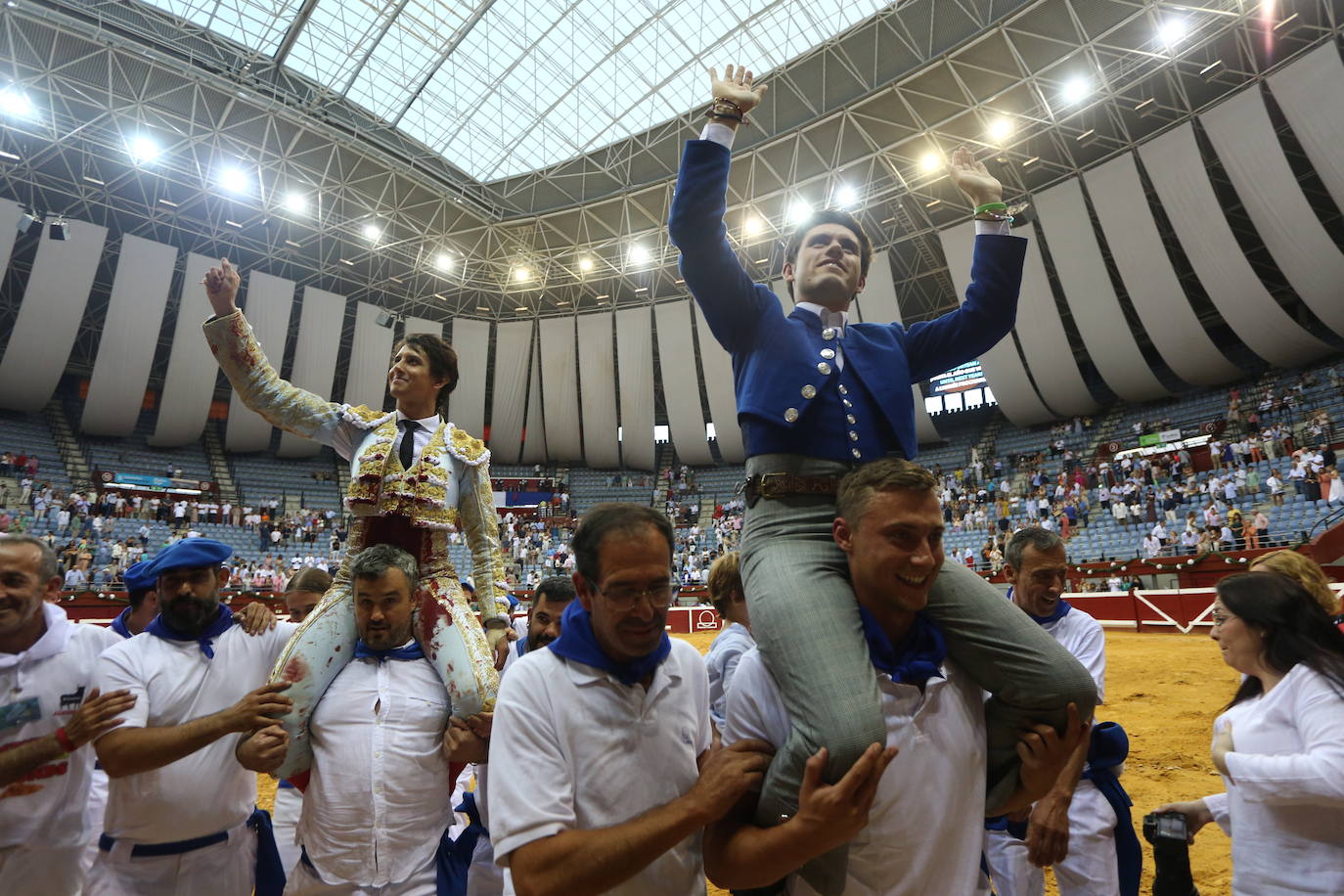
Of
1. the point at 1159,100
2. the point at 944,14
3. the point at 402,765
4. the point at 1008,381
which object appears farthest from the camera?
the point at 1008,381

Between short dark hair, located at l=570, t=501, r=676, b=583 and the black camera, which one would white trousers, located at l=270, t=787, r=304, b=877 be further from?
the black camera

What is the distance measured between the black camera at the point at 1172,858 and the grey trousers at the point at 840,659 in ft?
1.64

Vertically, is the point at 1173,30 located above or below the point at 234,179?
above

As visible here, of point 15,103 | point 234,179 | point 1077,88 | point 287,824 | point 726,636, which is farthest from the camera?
point 234,179

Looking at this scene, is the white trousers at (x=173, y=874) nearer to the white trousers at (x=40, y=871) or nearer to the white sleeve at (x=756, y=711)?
the white trousers at (x=40, y=871)

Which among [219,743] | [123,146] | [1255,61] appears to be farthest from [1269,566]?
[123,146]

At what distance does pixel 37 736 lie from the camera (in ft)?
8.00

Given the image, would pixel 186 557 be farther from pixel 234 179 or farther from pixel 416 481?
pixel 234 179

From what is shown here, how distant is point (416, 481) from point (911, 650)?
1.87 meters

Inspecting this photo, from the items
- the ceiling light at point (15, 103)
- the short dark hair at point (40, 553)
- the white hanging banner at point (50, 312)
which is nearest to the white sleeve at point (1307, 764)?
the short dark hair at point (40, 553)

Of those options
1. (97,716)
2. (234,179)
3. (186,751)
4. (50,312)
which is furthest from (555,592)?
(50,312)

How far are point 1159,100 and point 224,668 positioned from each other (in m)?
24.5

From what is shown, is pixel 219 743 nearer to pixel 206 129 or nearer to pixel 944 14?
pixel 944 14

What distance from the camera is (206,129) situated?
19.0 meters
